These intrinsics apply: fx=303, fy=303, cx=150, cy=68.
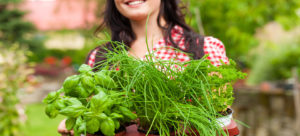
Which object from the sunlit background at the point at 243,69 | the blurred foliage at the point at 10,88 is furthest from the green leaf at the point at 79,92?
the blurred foliage at the point at 10,88

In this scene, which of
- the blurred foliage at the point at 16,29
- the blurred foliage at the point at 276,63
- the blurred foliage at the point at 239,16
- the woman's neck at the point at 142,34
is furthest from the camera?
the blurred foliage at the point at 16,29

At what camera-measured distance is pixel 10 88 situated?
316cm

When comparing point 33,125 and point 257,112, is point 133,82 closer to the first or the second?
point 257,112

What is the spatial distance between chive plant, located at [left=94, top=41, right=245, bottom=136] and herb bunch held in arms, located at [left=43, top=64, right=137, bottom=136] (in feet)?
0.09

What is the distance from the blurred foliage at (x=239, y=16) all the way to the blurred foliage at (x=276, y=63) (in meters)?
2.08

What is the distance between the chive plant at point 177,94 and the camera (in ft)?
2.02

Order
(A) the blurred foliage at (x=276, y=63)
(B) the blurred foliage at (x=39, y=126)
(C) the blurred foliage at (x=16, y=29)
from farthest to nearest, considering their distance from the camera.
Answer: (C) the blurred foliage at (x=16, y=29) < (A) the blurred foliage at (x=276, y=63) < (B) the blurred foliage at (x=39, y=126)

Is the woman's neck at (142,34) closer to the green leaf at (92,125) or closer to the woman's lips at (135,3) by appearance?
the woman's lips at (135,3)

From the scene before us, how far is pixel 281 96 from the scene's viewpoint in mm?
4562

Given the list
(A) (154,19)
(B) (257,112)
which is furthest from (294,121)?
(A) (154,19)

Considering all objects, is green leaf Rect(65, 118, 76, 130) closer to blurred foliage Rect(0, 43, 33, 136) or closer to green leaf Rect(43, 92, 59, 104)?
green leaf Rect(43, 92, 59, 104)

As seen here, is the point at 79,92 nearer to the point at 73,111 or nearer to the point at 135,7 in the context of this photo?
the point at 73,111

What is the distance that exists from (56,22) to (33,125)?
817cm

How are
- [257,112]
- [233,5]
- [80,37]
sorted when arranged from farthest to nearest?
[80,37] < [257,112] < [233,5]
